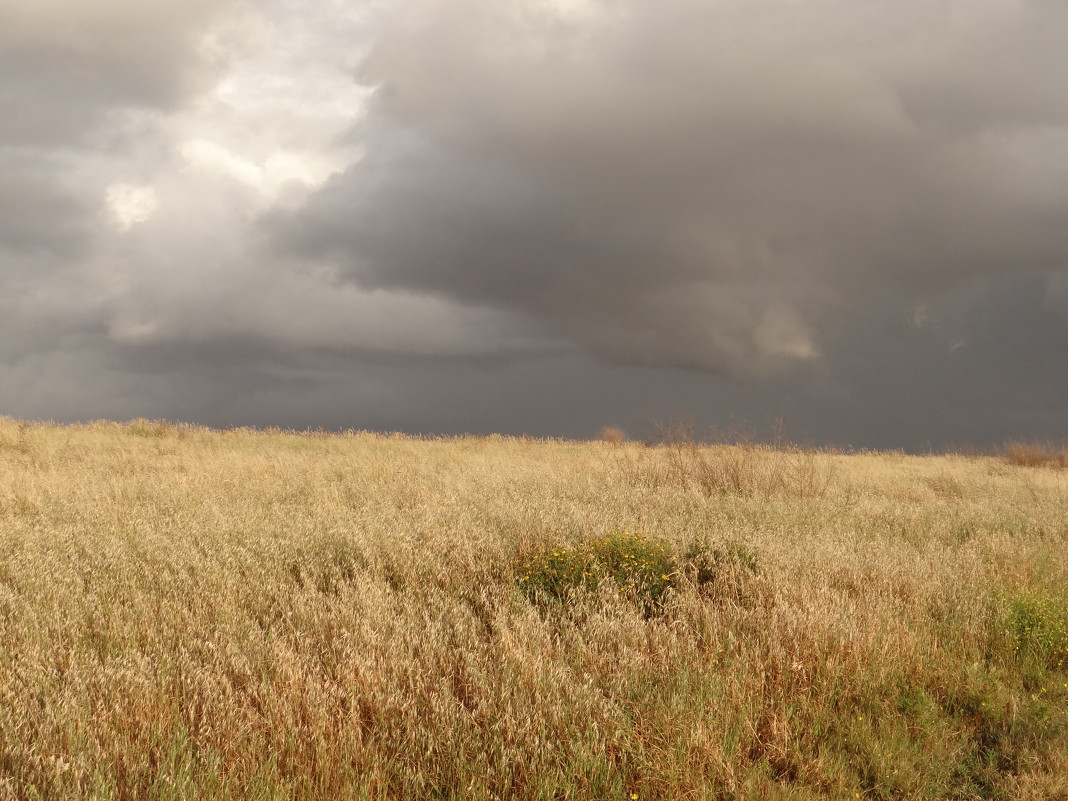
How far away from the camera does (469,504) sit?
10102mm

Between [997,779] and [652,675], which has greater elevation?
[652,675]

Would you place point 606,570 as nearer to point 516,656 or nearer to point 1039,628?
point 516,656

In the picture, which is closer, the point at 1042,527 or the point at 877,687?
the point at 877,687

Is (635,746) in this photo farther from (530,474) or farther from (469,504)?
(530,474)

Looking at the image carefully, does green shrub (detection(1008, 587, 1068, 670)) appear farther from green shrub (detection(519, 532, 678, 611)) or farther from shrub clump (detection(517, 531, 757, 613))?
green shrub (detection(519, 532, 678, 611))

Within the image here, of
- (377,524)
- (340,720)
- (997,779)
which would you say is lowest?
(997,779)

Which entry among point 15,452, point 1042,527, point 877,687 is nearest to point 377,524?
point 877,687

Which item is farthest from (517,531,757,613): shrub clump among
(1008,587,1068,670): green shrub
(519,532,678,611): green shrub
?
(1008,587,1068,670): green shrub

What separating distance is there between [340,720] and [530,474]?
1076cm

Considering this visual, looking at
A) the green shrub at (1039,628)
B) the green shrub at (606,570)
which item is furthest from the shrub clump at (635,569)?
the green shrub at (1039,628)

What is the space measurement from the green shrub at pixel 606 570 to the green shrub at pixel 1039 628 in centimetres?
307

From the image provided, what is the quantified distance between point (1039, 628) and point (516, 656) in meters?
4.94

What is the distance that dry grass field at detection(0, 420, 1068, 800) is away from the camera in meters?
3.62

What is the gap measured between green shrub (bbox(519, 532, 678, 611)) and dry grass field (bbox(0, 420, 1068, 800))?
3 cm
